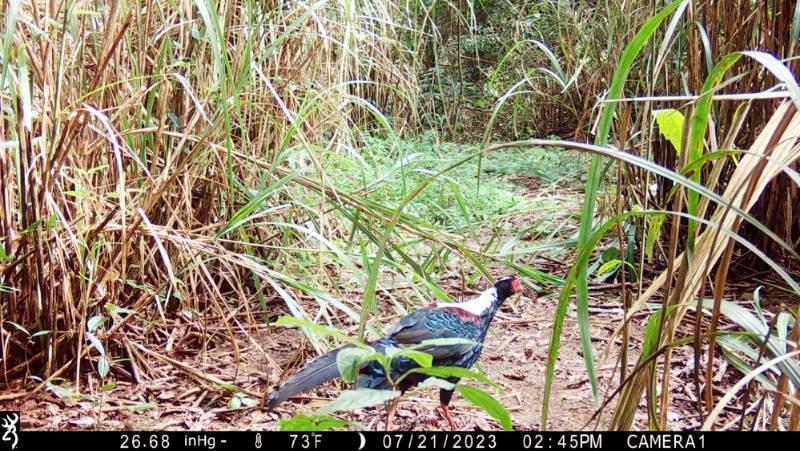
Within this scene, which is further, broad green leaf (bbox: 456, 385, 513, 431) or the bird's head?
the bird's head

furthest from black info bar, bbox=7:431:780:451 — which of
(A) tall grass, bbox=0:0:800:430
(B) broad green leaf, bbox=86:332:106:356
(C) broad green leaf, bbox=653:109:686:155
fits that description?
(C) broad green leaf, bbox=653:109:686:155

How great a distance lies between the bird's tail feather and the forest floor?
0.05m

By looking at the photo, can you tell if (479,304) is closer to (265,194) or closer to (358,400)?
(265,194)

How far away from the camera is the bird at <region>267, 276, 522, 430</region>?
87cm

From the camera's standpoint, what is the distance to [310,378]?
914mm

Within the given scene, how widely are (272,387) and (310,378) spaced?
0.59ft

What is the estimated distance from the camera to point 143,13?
1.16m

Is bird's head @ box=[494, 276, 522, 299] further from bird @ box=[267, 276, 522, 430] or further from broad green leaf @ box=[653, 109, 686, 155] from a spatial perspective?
broad green leaf @ box=[653, 109, 686, 155]

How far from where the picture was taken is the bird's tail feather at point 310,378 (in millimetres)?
912

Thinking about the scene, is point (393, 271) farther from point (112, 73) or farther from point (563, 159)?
point (563, 159)

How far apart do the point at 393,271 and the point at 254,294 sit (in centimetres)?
26

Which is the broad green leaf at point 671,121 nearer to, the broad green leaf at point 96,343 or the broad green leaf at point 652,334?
the broad green leaf at point 652,334

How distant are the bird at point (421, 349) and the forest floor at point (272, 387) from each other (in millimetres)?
38


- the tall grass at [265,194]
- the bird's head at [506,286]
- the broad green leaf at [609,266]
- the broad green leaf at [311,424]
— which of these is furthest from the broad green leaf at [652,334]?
the bird's head at [506,286]
